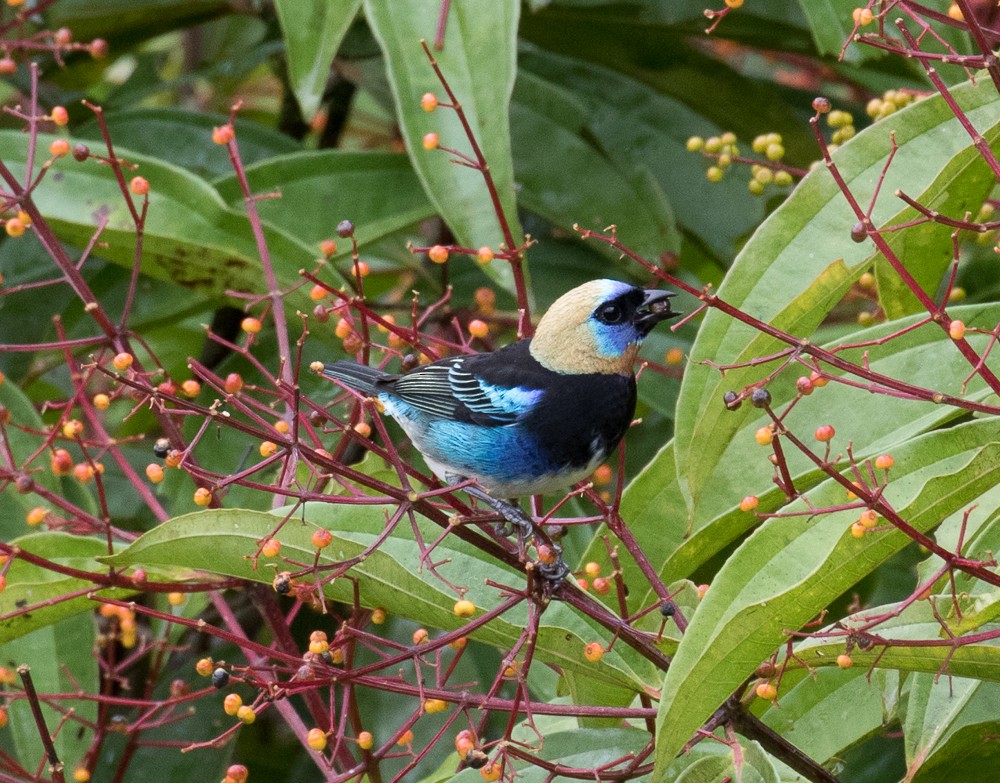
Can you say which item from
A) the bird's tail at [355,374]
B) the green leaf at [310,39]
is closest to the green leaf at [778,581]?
the bird's tail at [355,374]

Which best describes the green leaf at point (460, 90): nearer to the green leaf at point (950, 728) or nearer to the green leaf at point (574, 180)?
the green leaf at point (574, 180)

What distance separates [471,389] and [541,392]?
141mm

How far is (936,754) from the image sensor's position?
1826 mm

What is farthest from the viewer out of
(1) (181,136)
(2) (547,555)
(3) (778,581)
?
(1) (181,136)

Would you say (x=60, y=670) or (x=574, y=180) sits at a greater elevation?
(x=574, y=180)

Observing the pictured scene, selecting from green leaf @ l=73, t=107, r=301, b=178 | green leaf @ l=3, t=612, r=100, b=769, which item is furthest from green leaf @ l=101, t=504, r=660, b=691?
green leaf @ l=73, t=107, r=301, b=178

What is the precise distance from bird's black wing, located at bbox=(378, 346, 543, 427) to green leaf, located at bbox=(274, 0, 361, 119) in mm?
544

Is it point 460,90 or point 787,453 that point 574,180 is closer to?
point 460,90

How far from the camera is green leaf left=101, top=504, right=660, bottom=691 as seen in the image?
69.2 inches

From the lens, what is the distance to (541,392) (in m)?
2.33

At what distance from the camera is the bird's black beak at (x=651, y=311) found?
2.32 meters

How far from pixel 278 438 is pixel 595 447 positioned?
2.23 feet

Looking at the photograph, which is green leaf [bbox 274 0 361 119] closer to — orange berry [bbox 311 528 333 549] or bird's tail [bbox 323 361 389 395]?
bird's tail [bbox 323 361 389 395]

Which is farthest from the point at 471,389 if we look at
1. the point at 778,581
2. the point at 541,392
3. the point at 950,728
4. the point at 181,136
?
the point at 181,136
